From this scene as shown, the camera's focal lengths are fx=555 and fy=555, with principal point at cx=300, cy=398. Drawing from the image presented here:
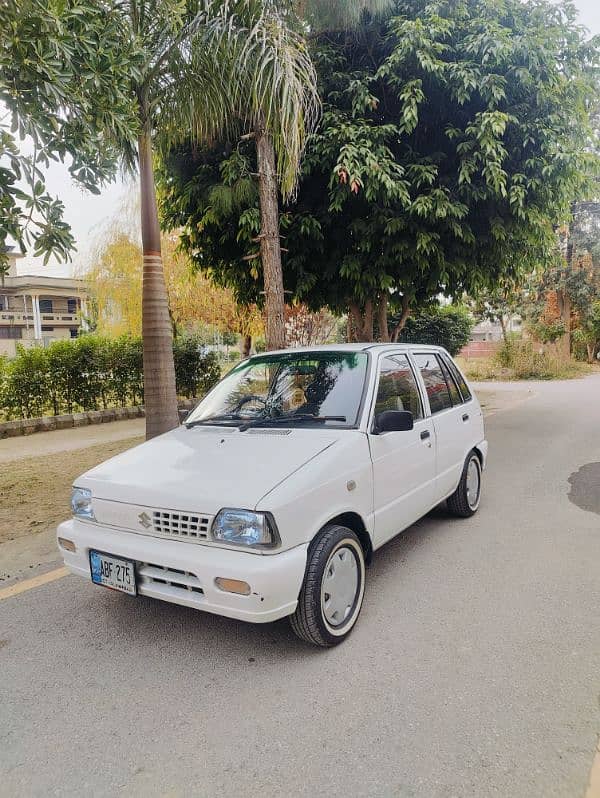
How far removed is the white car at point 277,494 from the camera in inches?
110

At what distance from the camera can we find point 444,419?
4762mm

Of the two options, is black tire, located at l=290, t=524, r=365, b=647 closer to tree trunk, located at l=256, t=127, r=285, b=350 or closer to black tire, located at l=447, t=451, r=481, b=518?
black tire, located at l=447, t=451, r=481, b=518

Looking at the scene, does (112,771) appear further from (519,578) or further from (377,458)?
(519,578)

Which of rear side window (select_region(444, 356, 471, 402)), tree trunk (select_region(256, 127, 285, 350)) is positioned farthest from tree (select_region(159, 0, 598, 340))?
rear side window (select_region(444, 356, 471, 402))

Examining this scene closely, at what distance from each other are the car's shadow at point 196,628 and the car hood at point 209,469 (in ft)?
2.74

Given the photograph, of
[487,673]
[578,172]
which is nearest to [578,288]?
[578,172]

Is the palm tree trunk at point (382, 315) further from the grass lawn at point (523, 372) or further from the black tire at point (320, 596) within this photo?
the grass lawn at point (523, 372)

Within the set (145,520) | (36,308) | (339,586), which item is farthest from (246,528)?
(36,308)

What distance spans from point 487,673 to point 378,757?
2.75 feet

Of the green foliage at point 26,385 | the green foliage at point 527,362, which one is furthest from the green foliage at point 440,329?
Answer: the green foliage at point 26,385

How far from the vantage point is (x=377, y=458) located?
11.9ft

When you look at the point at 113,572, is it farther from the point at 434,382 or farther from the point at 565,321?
the point at 565,321

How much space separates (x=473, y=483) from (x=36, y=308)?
35.6 metres

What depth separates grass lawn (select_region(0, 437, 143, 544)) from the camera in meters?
5.43
